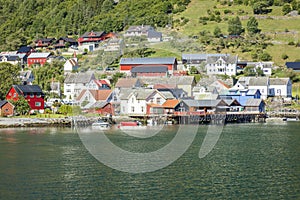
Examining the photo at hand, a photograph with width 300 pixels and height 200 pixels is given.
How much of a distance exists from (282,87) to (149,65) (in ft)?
52.1

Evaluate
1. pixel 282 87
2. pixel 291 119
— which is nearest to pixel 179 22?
pixel 282 87

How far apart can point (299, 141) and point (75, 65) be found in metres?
41.3

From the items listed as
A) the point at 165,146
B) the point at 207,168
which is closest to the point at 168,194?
A: the point at 207,168

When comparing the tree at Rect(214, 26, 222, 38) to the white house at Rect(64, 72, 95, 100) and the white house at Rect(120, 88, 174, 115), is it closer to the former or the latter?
the white house at Rect(64, 72, 95, 100)

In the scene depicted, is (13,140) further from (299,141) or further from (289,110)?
(289,110)

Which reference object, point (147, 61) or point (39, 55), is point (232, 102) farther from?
point (39, 55)

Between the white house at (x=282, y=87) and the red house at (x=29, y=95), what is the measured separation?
2363 cm

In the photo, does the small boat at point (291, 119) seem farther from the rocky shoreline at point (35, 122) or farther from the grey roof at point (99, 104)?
the rocky shoreline at point (35, 122)

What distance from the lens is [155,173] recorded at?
2297 cm

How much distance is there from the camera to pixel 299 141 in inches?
1313

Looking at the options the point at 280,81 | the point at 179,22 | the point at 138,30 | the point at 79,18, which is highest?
the point at 79,18

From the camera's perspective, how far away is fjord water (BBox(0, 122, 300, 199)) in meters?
19.6

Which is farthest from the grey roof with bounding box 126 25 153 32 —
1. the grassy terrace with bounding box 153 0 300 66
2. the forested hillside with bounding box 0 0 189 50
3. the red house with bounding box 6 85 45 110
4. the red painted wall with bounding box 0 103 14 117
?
the red painted wall with bounding box 0 103 14 117

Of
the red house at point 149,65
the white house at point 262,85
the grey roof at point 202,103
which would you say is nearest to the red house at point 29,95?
the grey roof at point 202,103
